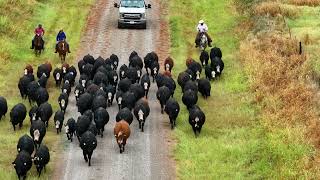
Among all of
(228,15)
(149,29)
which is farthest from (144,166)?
(228,15)

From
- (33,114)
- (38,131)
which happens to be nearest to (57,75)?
(33,114)

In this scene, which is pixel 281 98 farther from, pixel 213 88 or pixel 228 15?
pixel 228 15

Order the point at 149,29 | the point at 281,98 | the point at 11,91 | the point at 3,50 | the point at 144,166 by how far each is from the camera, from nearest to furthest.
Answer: the point at 144,166 < the point at 281,98 < the point at 11,91 < the point at 3,50 < the point at 149,29

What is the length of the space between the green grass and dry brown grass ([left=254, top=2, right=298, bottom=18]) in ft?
19.6

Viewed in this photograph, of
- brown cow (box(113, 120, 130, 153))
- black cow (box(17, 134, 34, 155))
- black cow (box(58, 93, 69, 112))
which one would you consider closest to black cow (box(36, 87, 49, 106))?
black cow (box(58, 93, 69, 112))

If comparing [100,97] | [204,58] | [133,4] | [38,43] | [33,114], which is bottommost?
[33,114]

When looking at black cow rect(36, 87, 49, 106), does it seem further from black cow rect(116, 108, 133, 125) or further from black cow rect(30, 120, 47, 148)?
black cow rect(116, 108, 133, 125)

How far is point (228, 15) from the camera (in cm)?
4691

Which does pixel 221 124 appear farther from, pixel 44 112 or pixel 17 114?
pixel 17 114

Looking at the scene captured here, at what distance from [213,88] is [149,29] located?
12.1 metres

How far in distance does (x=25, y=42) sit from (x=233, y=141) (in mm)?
18303

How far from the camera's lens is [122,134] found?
2594 cm

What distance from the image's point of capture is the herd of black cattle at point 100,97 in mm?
24998

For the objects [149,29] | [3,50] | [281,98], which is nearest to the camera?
[281,98]
